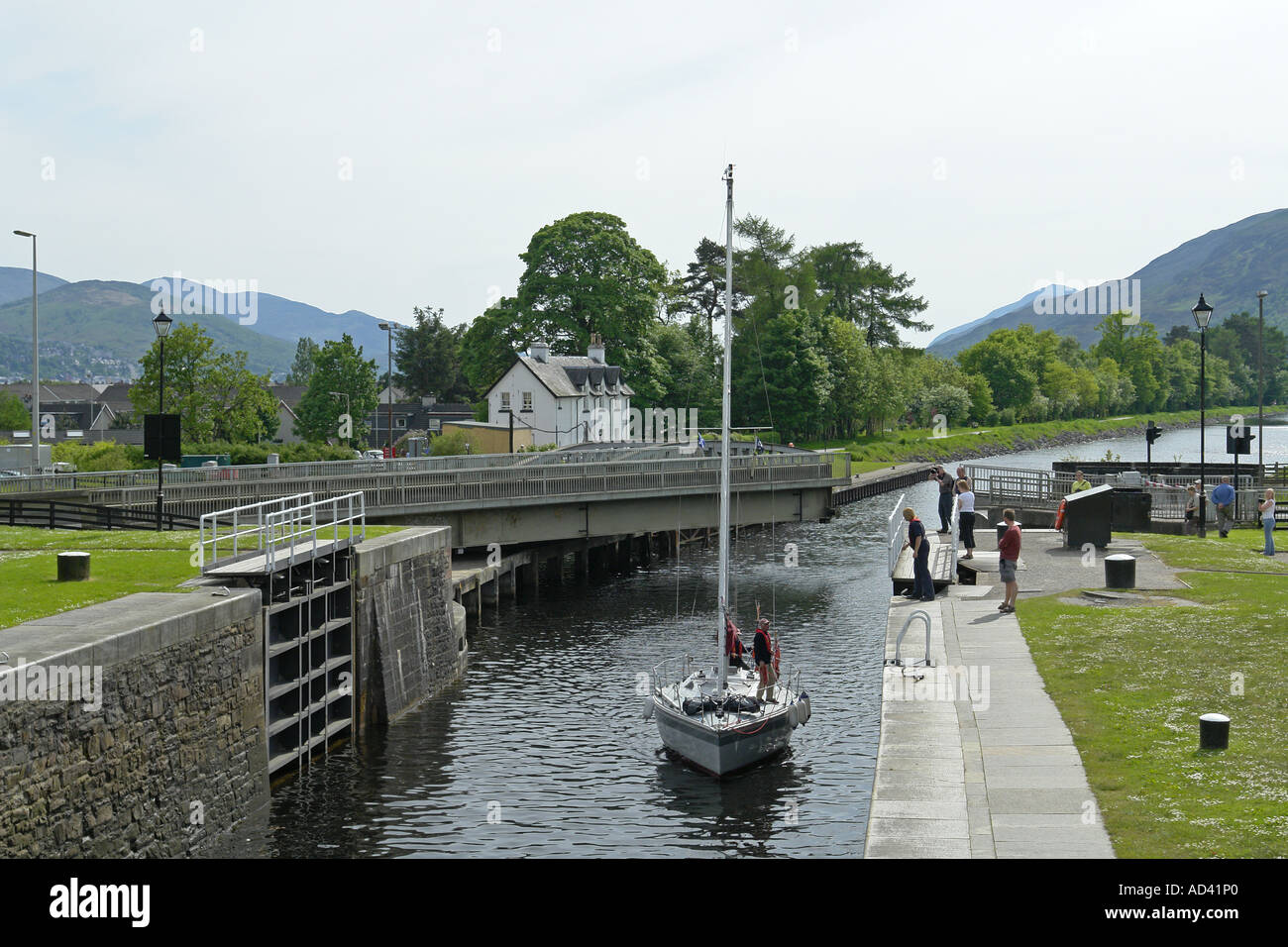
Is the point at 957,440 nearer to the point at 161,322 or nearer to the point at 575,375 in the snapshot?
the point at 575,375

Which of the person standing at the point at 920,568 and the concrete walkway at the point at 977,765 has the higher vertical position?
the person standing at the point at 920,568

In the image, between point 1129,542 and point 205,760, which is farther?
point 1129,542

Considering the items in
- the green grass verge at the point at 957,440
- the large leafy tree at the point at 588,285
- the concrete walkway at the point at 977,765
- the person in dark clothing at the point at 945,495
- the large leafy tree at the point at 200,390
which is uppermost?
the large leafy tree at the point at 588,285

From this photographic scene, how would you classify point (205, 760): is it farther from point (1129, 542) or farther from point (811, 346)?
point (811, 346)

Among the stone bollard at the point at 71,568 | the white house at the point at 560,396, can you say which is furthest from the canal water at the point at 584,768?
the white house at the point at 560,396

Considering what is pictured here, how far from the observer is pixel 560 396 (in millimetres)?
89062

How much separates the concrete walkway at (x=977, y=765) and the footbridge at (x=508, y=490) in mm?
13494

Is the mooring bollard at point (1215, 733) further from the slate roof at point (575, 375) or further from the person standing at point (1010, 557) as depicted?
the slate roof at point (575, 375)

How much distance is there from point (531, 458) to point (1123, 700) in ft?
121

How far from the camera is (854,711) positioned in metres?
28.4

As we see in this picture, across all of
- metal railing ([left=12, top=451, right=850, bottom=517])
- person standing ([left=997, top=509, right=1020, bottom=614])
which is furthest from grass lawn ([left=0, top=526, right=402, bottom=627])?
person standing ([left=997, top=509, right=1020, bottom=614])

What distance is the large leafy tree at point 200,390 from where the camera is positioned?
6788 cm

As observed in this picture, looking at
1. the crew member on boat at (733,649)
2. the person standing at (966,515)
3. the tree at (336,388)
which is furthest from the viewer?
the tree at (336,388)
